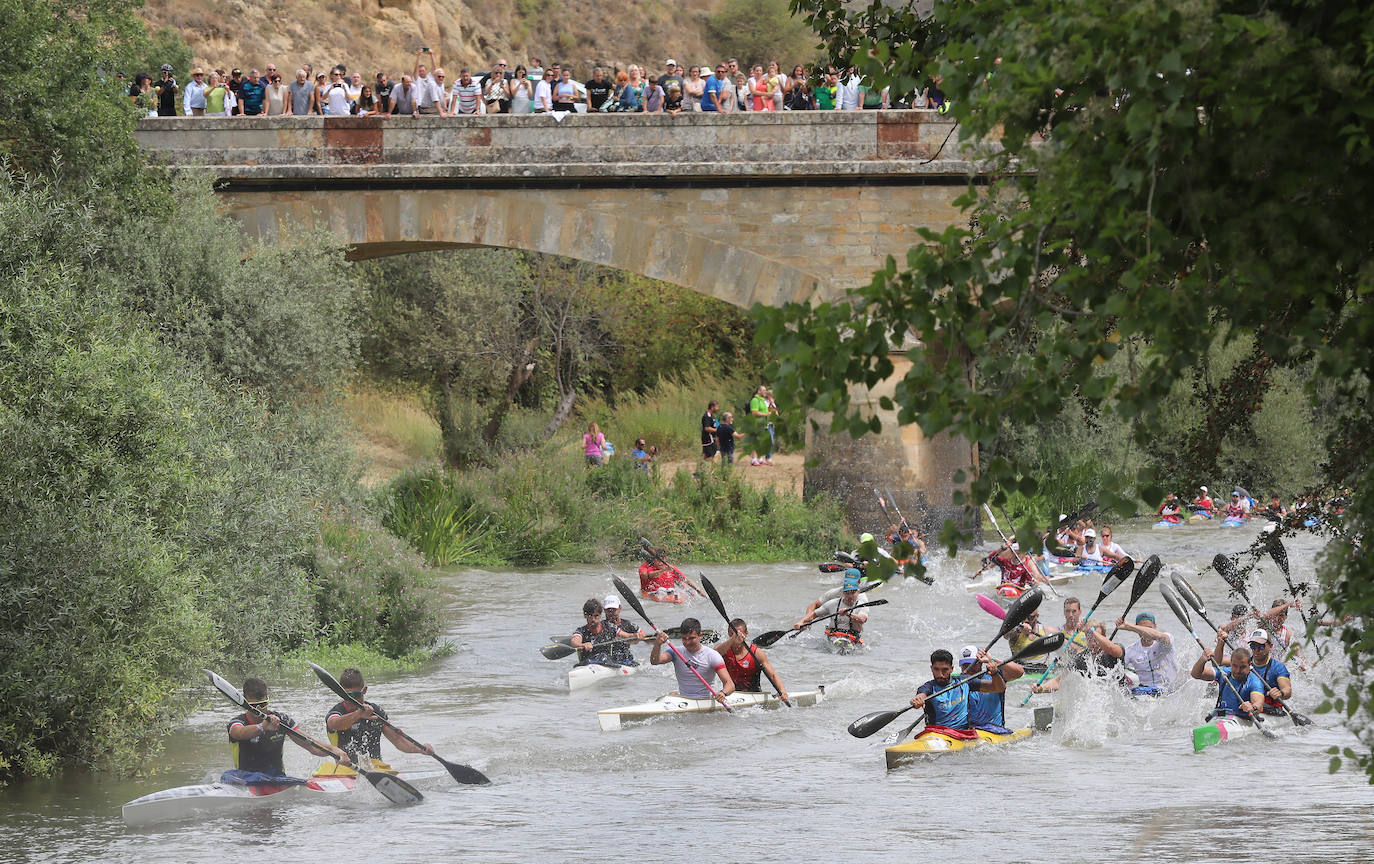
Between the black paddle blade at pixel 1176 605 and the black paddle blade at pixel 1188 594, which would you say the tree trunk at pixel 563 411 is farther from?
the black paddle blade at pixel 1176 605

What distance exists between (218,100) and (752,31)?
3668 cm

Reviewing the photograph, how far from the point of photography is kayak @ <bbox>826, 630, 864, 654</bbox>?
16.0m

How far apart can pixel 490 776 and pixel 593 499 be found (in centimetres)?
1101

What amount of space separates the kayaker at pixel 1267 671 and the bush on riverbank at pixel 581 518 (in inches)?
362

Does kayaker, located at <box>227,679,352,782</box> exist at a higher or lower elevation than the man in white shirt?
lower

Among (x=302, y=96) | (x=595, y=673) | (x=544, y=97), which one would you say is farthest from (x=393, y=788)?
(x=302, y=96)

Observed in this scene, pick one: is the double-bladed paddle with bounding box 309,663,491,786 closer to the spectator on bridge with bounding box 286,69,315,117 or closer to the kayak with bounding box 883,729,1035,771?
the kayak with bounding box 883,729,1035,771

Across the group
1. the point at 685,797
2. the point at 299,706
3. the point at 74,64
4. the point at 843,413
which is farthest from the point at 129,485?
the point at 843,413

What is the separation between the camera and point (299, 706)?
12.9 metres

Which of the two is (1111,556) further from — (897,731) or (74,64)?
(74,64)

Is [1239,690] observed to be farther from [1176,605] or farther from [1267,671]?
[1176,605]

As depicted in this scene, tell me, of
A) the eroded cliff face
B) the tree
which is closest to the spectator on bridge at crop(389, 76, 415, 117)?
the tree

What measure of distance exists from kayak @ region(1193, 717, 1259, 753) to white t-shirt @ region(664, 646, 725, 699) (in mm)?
3975

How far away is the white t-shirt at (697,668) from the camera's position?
43.4 ft
